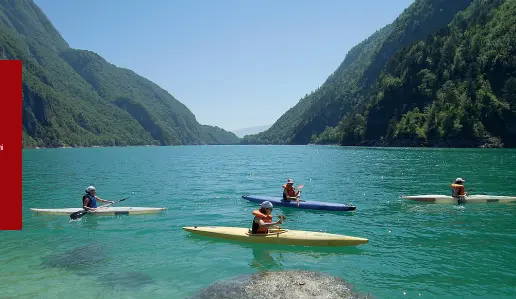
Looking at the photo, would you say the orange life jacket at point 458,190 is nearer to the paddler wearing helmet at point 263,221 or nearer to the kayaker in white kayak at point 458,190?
the kayaker in white kayak at point 458,190

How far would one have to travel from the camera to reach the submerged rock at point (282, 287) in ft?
36.4

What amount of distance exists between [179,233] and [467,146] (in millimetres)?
103989

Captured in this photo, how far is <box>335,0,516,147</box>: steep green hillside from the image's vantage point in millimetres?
101981

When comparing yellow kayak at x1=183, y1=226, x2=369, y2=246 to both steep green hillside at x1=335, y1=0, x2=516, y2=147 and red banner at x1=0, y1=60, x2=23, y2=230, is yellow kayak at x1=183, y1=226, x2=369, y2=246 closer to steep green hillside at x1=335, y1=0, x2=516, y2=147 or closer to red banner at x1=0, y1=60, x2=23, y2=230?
red banner at x1=0, y1=60, x2=23, y2=230

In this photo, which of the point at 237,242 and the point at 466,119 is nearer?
the point at 237,242

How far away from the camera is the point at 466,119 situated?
341ft

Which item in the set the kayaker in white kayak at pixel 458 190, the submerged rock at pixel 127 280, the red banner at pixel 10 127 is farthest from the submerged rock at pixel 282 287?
the kayaker in white kayak at pixel 458 190

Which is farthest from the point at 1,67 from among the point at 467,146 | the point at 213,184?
the point at 467,146

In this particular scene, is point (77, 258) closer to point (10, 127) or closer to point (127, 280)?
point (127, 280)

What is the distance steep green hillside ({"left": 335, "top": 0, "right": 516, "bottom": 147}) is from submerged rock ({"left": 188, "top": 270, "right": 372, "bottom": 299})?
104m

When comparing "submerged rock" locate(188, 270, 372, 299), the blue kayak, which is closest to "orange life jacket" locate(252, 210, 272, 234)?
"submerged rock" locate(188, 270, 372, 299)

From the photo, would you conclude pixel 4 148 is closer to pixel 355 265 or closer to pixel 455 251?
pixel 355 265

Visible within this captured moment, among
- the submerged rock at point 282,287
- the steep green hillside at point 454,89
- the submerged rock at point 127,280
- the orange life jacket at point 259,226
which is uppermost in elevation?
the steep green hillside at point 454,89

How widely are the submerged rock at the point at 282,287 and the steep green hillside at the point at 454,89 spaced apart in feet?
342
